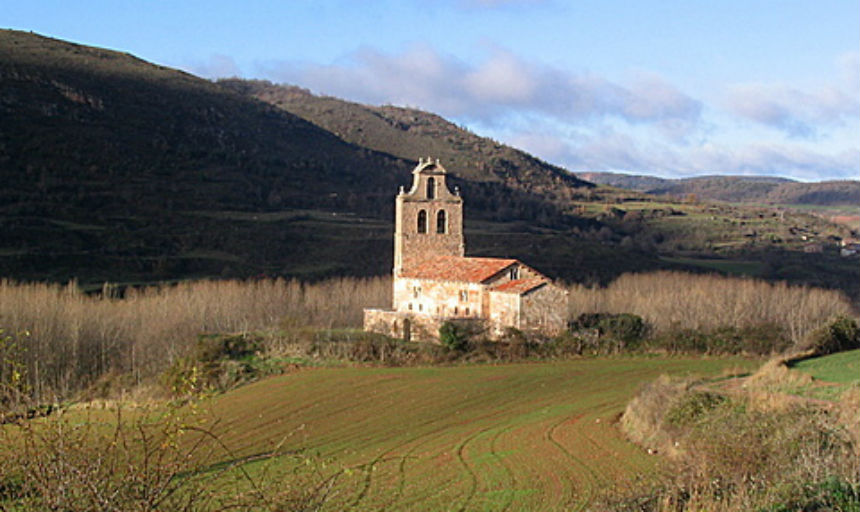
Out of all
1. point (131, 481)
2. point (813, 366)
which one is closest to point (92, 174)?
point (813, 366)

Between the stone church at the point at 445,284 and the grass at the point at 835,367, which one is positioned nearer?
the grass at the point at 835,367

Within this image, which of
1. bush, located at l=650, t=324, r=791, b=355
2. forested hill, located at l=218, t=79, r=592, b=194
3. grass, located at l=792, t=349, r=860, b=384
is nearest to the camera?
grass, located at l=792, t=349, r=860, b=384

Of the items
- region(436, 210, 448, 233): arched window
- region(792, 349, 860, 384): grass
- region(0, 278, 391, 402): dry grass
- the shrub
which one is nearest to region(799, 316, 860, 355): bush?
region(792, 349, 860, 384): grass

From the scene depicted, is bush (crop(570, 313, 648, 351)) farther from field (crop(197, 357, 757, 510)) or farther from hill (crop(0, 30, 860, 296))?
hill (crop(0, 30, 860, 296))

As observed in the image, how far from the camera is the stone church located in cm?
3697

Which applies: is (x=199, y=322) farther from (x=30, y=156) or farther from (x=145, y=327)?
(x=30, y=156)

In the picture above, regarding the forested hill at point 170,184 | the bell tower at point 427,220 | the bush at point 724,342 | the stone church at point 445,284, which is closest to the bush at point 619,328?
the bush at point 724,342

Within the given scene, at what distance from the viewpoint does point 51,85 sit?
89.1 meters

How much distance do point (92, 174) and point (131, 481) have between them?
7421 cm

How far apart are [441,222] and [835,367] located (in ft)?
68.1

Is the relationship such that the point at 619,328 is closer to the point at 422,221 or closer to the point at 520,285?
the point at 520,285

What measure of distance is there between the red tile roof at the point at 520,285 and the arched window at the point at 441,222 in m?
6.81

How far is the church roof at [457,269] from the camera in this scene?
38509 millimetres

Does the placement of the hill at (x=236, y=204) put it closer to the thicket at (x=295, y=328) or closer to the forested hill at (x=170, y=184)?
the forested hill at (x=170, y=184)
